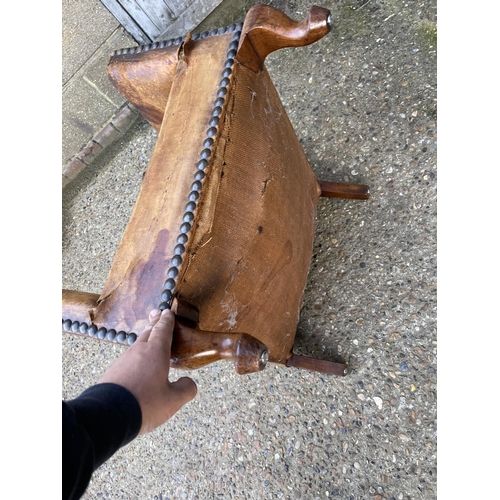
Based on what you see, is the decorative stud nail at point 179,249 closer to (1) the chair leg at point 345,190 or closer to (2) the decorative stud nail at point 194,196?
(2) the decorative stud nail at point 194,196

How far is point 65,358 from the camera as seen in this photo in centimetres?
239

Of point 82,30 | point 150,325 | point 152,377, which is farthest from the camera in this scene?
point 82,30

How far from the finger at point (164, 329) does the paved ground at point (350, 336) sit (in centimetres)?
93

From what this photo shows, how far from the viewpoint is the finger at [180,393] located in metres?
0.90

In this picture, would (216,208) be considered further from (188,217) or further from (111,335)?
(111,335)

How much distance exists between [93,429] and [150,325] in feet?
0.96

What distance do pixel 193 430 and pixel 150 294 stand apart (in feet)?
3.55

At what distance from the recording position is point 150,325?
0.98 metres

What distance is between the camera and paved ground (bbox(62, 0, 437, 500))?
1557mm

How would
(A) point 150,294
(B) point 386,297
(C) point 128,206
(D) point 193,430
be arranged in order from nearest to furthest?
(A) point 150,294 < (B) point 386,297 < (D) point 193,430 < (C) point 128,206

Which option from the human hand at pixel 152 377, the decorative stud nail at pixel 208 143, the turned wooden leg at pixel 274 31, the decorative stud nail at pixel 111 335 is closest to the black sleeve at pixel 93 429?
the human hand at pixel 152 377

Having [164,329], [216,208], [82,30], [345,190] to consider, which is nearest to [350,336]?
[345,190]

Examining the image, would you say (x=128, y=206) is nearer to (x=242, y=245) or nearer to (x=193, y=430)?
(x=193, y=430)
